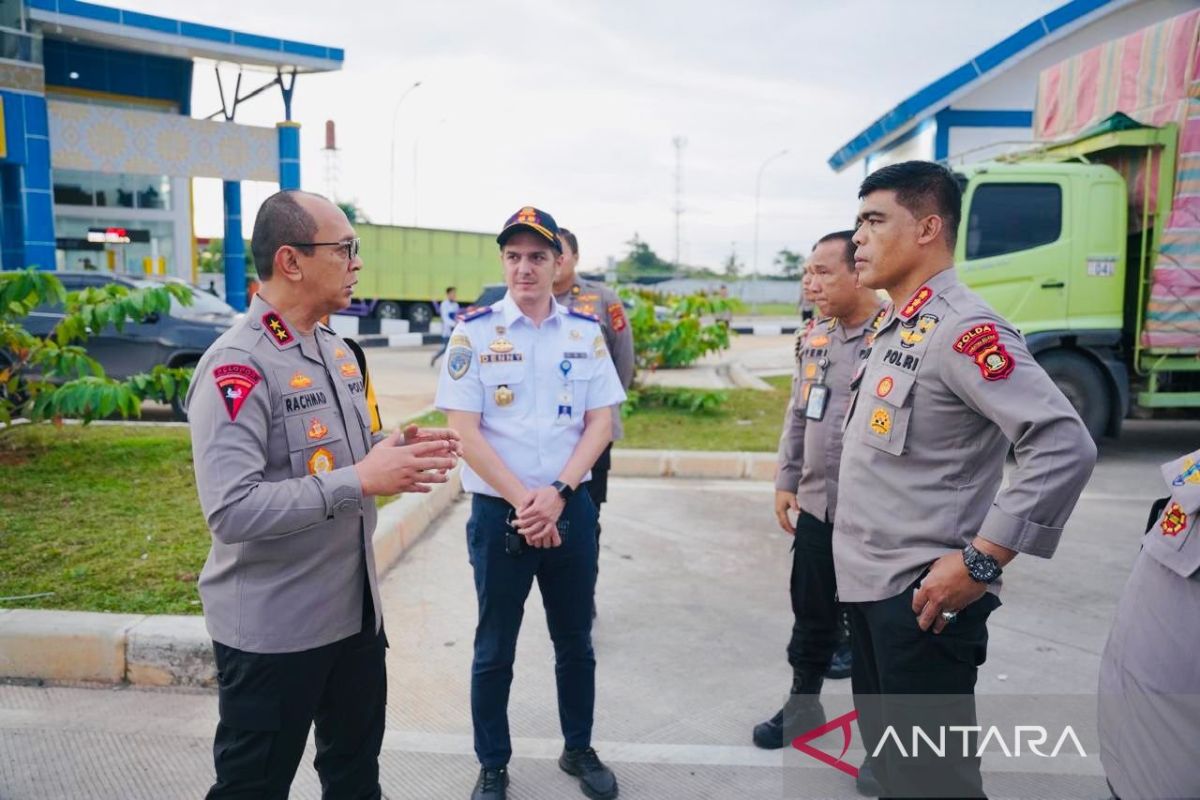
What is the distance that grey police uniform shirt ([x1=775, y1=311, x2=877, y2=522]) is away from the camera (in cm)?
313

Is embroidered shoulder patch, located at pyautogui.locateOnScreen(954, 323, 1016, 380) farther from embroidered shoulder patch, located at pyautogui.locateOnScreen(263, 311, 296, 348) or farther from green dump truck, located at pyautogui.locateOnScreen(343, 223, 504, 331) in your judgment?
green dump truck, located at pyautogui.locateOnScreen(343, 223, 504, 331)

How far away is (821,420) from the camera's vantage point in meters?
3.19

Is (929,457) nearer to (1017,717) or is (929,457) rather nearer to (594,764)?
(594,764)

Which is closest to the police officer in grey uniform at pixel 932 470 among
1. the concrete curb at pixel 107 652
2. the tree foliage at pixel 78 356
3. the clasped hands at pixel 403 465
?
the clasped hands at pixel 403 465

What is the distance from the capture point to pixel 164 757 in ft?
9.62

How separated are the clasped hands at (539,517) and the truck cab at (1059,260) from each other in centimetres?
591

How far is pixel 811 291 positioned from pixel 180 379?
4.77 m

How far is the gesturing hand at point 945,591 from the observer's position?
1.93 meters

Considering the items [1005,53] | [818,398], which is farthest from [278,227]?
[1005,53]

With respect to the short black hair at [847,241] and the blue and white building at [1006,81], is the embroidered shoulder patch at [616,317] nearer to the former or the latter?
the short black hair at [847,241]

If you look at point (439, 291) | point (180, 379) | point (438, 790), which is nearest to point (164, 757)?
point (438, 790)

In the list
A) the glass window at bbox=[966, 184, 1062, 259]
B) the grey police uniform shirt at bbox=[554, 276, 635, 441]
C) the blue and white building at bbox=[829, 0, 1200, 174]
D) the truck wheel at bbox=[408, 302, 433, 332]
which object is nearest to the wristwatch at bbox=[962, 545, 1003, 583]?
the grey police uniform shirt at bbox=[554, 276, 635, 441]

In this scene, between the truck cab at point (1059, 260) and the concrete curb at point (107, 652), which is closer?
the concrete curb at point (107, 652)

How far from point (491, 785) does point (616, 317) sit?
8.59ft
